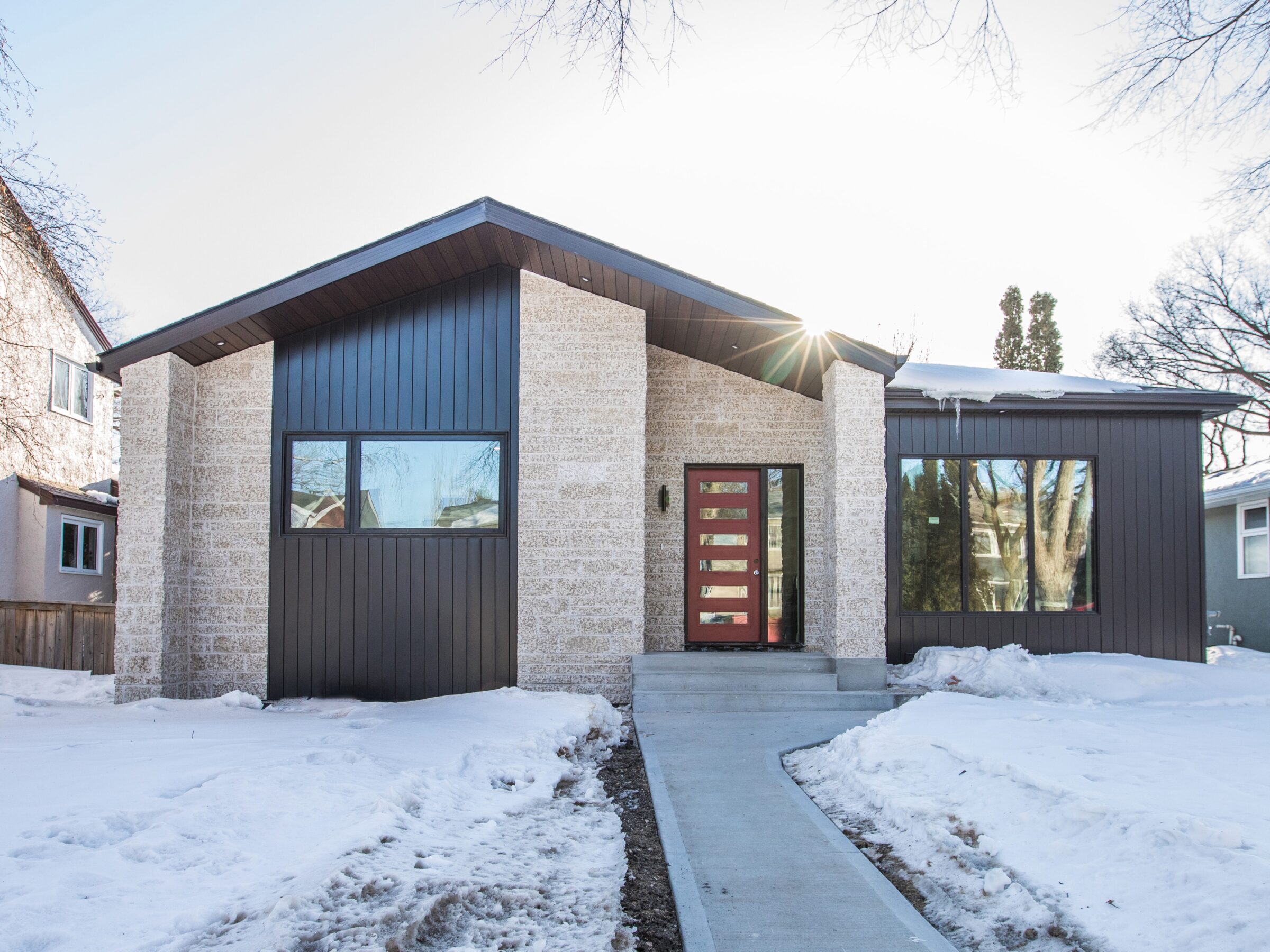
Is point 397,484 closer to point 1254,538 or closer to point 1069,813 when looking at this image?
point 1069,813

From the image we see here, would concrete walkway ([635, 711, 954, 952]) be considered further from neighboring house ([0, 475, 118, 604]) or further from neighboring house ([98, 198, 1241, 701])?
neighboring house ([0, 475, 118, 604])

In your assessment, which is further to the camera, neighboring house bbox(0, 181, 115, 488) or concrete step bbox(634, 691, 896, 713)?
neighboring house bbox(0, 181, 115, 488)

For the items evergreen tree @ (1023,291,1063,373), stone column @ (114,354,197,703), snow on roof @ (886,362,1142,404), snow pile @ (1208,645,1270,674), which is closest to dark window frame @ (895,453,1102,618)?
snow on roof @ (886,362,1142,404)

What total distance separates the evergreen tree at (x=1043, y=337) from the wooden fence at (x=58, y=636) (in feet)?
94.0

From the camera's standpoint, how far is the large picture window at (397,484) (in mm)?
8961

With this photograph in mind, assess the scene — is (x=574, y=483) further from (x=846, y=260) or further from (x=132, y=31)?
(x=132, y=31)

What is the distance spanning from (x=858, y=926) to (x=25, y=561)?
16.4 metres

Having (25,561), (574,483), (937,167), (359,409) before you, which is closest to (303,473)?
(359,409)

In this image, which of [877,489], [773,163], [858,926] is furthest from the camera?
[877,489]

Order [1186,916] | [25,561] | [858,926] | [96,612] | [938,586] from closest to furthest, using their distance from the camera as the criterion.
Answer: [1186,916] → [858,926] → [938,586] → [96,612] → [25,561]

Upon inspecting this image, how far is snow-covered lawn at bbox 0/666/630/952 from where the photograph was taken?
3.16 m

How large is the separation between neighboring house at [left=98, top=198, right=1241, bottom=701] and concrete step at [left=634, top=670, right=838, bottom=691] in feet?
1.15

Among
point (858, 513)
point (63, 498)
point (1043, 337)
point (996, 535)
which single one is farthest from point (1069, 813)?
point (1043, 337)

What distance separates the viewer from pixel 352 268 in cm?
816
